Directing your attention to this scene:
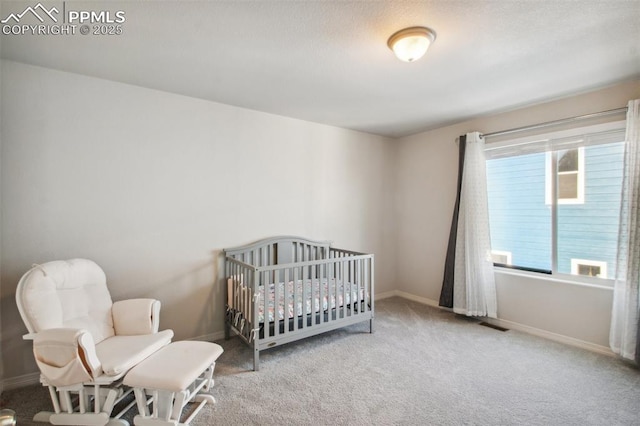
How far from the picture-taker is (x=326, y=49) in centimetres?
201

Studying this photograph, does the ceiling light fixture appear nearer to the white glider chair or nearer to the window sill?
the white glider chair

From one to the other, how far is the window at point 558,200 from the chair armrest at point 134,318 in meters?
3.65

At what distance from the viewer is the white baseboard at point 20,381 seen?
6.89 ft

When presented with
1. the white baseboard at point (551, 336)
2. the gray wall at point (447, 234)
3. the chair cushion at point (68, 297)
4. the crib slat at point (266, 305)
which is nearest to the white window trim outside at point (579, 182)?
the gray wall at point (447, 234)

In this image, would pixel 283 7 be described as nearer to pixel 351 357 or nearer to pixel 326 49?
pixel 326 49

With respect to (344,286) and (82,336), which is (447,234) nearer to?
(344,286)

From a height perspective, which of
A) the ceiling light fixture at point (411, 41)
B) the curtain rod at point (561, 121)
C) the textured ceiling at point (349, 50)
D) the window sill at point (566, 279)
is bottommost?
the window sill at point (566, 279)

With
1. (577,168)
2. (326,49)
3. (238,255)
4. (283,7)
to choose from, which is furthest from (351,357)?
(577,168)

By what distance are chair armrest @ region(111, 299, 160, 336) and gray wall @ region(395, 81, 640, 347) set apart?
11.2 ft

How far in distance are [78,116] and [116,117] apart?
0.26 meters

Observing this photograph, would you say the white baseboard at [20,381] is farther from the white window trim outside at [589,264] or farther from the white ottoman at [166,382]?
the white window trim outside at [589,264]

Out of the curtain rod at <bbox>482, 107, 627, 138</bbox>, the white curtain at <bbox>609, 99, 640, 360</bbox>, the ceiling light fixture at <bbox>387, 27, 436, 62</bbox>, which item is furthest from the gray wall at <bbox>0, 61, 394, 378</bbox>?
the white curtain at <bbox>609, 99, 640, 360</bbox>

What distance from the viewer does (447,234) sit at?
389 centimetres

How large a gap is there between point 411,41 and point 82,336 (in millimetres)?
2592
